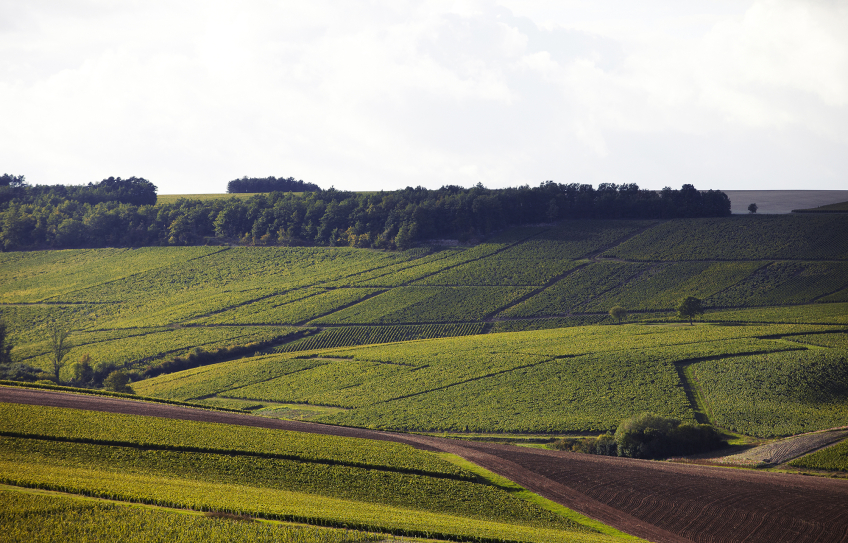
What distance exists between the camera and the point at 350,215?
162625 millimetres

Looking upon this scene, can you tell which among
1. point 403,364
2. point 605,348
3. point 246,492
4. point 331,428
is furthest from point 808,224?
point 246,492

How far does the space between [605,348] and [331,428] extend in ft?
152

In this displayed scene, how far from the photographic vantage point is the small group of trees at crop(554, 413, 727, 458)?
5462cm

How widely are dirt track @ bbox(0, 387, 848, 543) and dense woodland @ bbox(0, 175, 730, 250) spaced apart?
102 metres

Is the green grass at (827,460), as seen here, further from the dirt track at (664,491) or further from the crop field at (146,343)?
the crop field at (146,343)

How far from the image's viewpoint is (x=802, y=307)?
10300cm

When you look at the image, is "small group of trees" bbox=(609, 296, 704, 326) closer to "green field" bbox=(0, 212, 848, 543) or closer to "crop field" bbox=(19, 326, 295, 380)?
"green field" bbox=(0, 212, 848, 543)

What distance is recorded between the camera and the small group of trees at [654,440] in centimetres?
5462

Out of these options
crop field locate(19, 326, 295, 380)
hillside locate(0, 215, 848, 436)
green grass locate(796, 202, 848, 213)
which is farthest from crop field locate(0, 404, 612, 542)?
green grass locate(796, 202, 848, 213)

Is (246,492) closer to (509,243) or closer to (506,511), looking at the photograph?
(506,511)

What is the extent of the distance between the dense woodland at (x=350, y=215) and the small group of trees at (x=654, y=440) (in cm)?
9852

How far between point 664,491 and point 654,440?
14.7 m

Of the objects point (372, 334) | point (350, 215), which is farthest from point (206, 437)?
point (350, 215)

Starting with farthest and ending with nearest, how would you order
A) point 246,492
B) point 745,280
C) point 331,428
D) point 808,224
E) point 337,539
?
point 808,224, point 745,280, point 331,428, point 246,492, point 337,539
